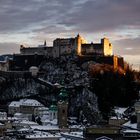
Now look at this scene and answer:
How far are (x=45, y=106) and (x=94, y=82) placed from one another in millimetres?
11492

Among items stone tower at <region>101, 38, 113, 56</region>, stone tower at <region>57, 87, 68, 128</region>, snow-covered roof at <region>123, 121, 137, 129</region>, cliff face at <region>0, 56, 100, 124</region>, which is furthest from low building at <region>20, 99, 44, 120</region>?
snow-covered roof at <region>123, 121, 137, 129</region>

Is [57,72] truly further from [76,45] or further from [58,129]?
[58,129]

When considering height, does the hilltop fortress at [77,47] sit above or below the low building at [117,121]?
above

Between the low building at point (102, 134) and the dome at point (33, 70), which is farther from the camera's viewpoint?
the dome at point (33, 70)

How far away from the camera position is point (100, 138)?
64438 mm

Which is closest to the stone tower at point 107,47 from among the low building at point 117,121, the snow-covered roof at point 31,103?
the snow-covered roof at point 31,103

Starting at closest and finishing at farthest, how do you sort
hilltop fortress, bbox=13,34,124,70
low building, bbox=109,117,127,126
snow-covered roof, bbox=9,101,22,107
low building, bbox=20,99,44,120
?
low building, bbox=109,117,127,126 < low building, bbox=20,99,44,120 < snow-covered roof, bbox=9,101,22,107 < hilltop fortress, bbox=13,34,124,70

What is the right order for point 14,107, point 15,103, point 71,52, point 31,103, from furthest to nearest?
1. point 71,52
2. point 15,103
3. point 14,107
4. point 31,103

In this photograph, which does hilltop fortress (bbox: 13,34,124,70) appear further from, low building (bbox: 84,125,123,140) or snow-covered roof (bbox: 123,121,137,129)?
low building (bbox: 84,125,123,140)

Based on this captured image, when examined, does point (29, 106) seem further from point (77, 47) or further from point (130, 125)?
point (130, 125)

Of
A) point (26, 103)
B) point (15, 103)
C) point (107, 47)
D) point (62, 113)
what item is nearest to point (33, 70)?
point (15, 103)

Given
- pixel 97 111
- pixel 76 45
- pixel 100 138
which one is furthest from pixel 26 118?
pixel 100 138

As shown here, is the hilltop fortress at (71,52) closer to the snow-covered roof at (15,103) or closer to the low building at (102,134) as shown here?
the snow-covered roof at (15,103)

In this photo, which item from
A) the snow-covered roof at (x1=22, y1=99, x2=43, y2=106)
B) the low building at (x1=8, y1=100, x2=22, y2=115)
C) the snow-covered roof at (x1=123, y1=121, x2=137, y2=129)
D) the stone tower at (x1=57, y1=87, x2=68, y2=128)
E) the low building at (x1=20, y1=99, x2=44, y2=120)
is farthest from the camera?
the low building at (x1=8, y1=100, x2=22, y2=115)
